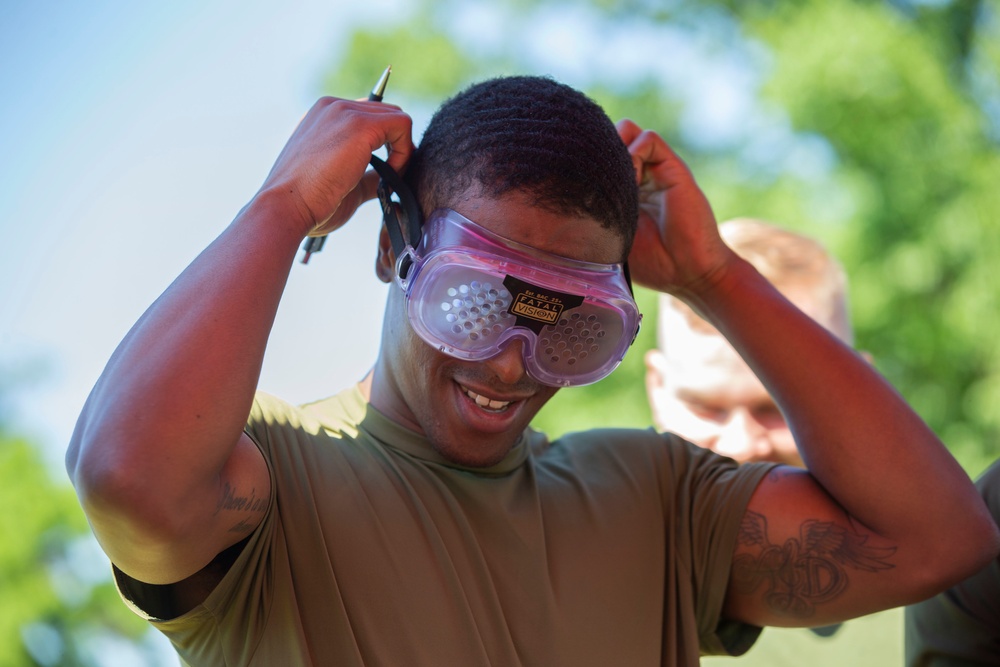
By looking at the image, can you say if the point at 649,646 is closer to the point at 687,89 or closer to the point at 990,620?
the point at 990,620

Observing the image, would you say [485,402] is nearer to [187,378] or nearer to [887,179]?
[187,378]

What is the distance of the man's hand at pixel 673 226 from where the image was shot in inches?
102

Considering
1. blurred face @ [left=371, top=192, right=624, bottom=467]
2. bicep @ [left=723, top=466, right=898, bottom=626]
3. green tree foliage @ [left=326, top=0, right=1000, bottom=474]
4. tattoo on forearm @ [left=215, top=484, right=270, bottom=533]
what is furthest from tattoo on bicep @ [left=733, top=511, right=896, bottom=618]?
green tree foliage @ [left=326, top=0, right=1000, bottom=474]

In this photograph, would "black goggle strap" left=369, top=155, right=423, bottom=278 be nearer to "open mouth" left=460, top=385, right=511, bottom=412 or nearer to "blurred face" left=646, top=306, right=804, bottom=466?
"open mouth" left=460, top=385, right=511, bottom=412

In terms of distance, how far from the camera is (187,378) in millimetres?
1675

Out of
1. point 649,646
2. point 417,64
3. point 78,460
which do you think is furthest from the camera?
point 417,64

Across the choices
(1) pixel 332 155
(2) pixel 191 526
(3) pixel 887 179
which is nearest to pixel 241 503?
(2) pixel 191 526

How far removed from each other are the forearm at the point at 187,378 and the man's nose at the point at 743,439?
71.3 inches

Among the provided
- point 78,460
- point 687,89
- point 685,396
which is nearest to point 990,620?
point 685,396

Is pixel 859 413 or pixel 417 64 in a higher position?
pixel 417 64

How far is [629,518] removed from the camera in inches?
90.8

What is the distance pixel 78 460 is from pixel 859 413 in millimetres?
1726

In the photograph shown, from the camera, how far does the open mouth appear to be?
6.91 feet

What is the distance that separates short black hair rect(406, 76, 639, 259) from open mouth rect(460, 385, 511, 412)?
0.40 m
